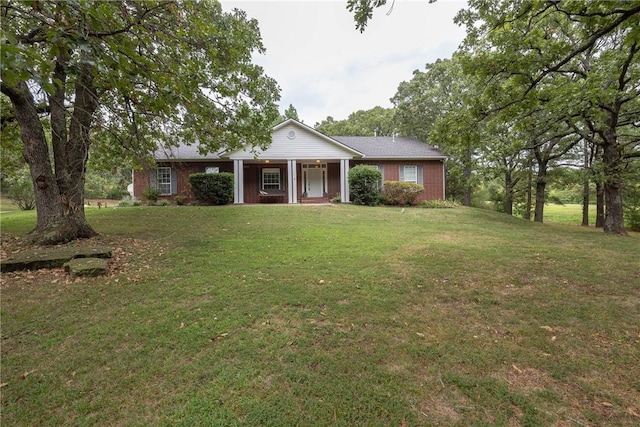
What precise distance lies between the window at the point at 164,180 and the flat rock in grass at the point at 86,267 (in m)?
12.6

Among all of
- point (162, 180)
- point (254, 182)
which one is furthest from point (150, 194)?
point (254, 182)

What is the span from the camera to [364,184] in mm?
15328

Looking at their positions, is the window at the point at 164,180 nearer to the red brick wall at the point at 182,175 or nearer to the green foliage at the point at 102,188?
the red brick wall at the point at 182,175

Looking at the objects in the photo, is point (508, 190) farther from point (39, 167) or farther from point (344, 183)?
point (39, 167)

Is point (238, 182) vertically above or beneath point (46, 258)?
above

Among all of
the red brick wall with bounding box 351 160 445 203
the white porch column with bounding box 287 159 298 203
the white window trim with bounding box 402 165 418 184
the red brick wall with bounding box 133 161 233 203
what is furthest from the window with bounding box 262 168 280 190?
the white window trim with bounding box 402 165 418 184

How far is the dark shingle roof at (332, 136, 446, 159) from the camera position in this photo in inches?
691

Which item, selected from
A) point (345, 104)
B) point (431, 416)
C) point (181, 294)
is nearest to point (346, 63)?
point (345, 104)

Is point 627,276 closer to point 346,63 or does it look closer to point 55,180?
point 55,180

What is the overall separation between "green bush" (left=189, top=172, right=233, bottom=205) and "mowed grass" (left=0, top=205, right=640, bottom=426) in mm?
8889

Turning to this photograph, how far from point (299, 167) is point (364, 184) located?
4.50m

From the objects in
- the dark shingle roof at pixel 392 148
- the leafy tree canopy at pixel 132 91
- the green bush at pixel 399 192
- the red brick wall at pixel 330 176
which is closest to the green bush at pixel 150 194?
the red brick wall at pixel 330 176

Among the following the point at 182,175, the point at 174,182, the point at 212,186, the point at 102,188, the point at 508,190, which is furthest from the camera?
the point at 102,188

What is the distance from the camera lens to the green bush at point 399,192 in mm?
15609
